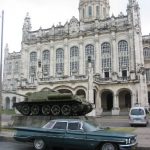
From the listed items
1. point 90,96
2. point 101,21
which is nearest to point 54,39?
point 101,21

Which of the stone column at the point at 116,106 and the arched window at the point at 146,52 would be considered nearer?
the stone column at the point at 116,106

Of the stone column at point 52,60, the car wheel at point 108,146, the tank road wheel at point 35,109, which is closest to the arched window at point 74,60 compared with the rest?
the stone column at point 52,60

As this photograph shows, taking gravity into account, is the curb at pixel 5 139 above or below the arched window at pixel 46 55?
below

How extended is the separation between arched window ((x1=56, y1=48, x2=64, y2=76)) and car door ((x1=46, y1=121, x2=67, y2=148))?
43.9 meters

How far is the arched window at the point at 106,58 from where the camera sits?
54.1 meters

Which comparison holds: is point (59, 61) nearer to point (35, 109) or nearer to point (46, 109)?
point (35, 109)

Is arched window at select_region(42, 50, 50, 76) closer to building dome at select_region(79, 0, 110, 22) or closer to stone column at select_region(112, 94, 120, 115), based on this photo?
building dome at select_region(79, 0, 110, 22)

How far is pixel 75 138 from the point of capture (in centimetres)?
1259

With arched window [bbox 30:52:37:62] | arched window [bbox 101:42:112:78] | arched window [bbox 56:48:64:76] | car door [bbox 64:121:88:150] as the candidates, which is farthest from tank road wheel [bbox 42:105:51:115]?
arched window [bbox 30:52:37:62]

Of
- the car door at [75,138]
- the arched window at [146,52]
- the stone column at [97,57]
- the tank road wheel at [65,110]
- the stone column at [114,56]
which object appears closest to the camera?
the car door at [75,138]

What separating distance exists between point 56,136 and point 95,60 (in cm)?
4257

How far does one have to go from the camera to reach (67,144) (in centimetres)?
1272

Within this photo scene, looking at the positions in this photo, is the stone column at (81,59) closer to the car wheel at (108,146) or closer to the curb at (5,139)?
the curb at (5,139)

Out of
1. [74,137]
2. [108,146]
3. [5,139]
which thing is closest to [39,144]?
[74,137]
